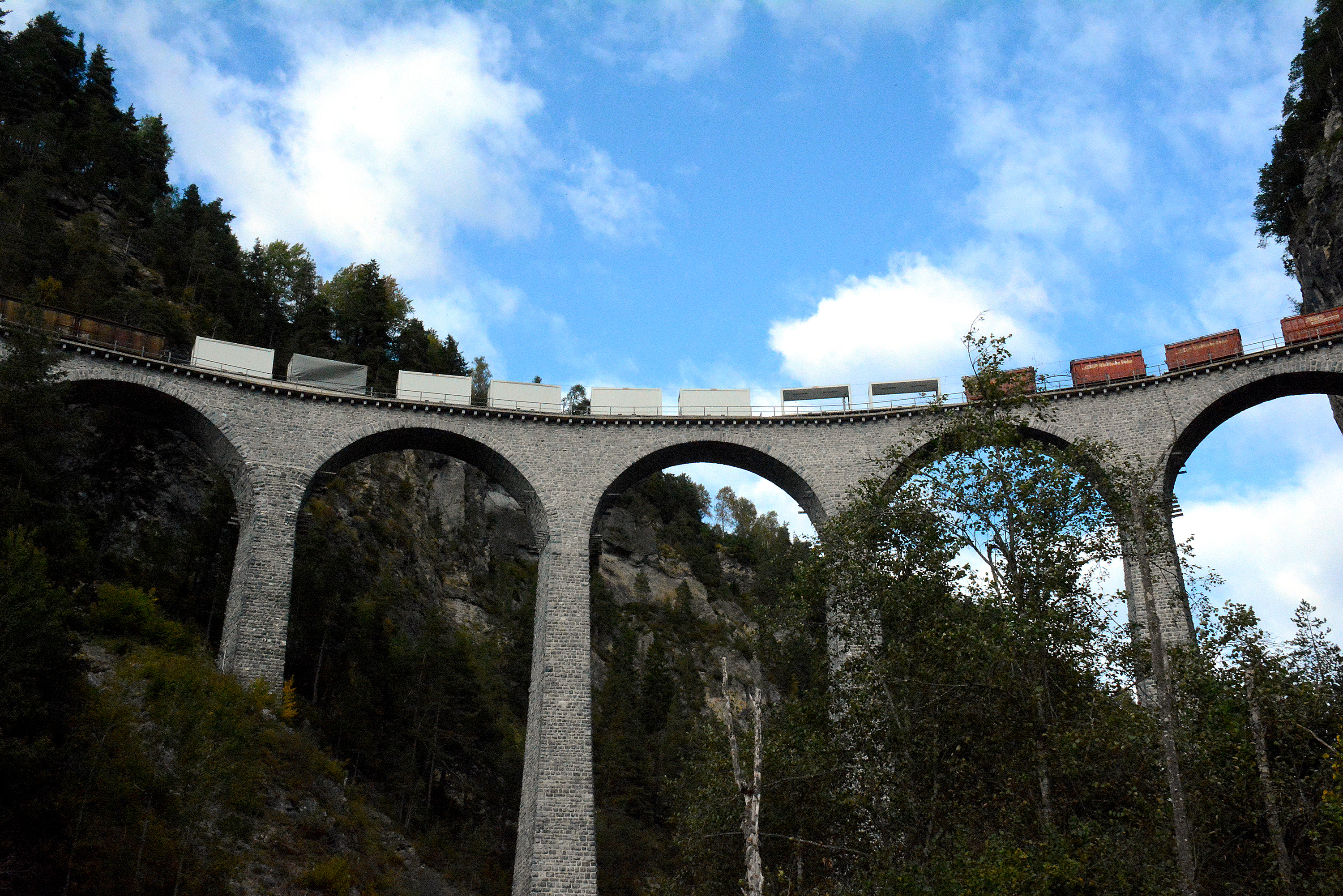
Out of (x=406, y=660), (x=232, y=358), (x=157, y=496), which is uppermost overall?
(x=232, y=358)

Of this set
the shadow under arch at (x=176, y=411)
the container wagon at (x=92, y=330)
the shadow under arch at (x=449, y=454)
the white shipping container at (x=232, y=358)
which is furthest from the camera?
the white shipping container at (x=232, y=358)

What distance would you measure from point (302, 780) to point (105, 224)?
3930 centimetres

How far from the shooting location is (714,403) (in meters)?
38.8

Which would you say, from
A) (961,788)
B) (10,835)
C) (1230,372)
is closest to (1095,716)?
(961,788)

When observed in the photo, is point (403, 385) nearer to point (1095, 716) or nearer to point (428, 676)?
point (428, 676)

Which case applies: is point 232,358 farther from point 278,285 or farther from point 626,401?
point 278,285

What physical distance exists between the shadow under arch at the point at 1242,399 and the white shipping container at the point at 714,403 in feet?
48.3

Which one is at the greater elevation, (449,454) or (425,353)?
(425,353)

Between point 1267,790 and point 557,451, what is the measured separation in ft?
80.8

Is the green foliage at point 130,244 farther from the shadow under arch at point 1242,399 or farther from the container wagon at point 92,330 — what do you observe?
the shadow under arch at point 1242,399

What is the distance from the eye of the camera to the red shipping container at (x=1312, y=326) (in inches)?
1320

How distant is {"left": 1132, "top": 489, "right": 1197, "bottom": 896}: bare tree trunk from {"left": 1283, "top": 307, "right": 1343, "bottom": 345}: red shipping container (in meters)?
19.1

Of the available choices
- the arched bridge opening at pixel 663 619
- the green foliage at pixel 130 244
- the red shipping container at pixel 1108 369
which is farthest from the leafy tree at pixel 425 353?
the red shipping container at pixel 1108 369

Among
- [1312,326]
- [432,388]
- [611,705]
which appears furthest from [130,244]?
[1312,326]
